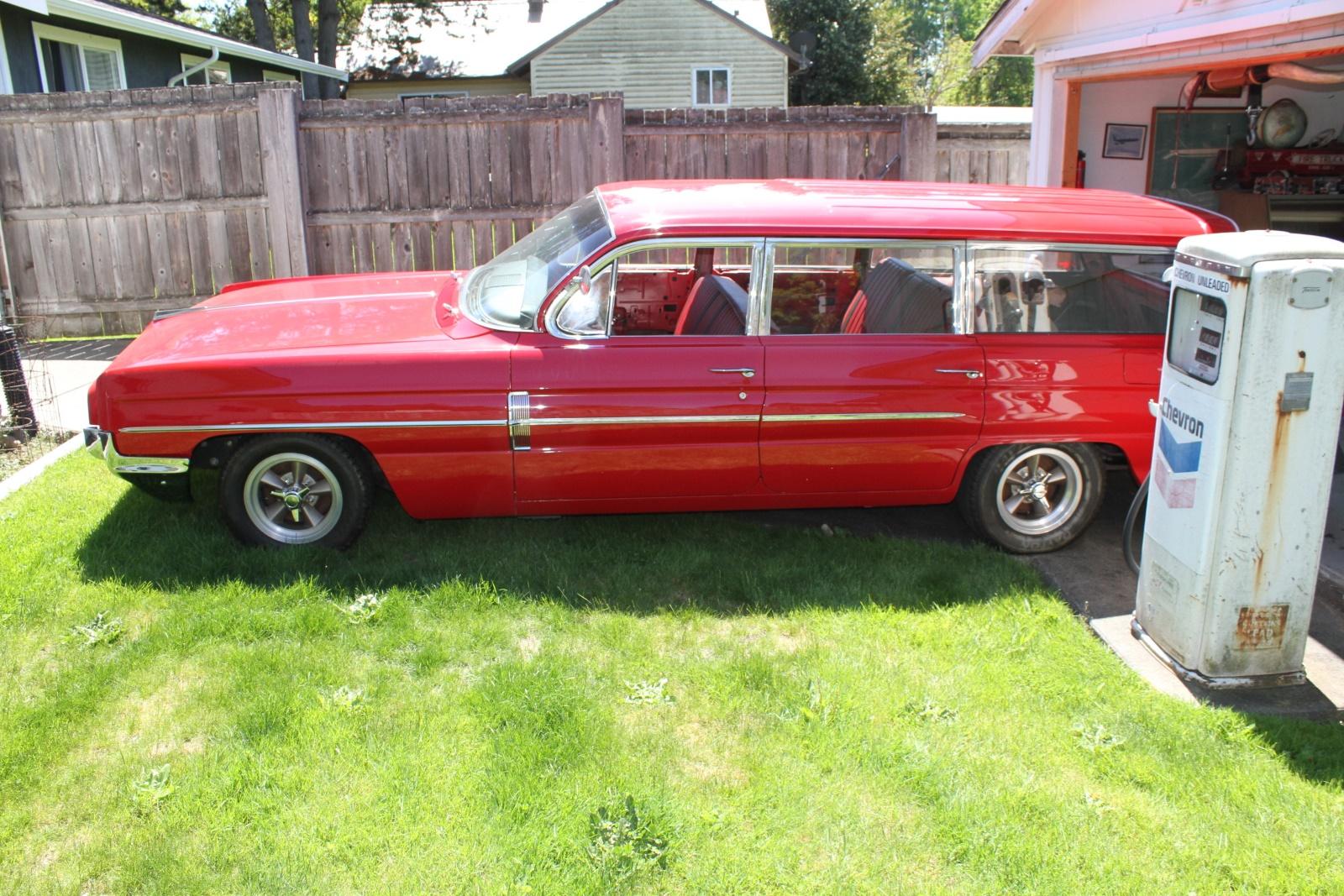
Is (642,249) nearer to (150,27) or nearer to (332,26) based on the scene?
(150,27)

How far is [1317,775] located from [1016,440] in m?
1.99

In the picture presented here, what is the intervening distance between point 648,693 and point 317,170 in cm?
740

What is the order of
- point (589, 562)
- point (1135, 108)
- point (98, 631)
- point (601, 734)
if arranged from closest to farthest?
point (601, 734), point (98, 631), point (589, 562), point (1135, 108)

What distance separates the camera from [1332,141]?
9.59 meters

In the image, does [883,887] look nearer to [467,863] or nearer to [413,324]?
[467,863]

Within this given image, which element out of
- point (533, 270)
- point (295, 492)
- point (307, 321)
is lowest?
point (295, 492)

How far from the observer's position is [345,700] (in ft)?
13.2

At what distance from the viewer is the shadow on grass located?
495cm

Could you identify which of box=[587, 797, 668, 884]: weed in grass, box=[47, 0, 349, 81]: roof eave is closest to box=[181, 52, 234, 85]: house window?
box=[47, 0, 349, 81]: roof eave

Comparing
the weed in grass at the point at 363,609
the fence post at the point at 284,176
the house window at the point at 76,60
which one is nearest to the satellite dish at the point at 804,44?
the house window at the point at 76,60

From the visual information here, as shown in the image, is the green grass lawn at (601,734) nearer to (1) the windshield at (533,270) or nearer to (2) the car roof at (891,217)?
(1) the windshield at (533,270)

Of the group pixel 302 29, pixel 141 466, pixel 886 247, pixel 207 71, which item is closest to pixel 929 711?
pixel 886 247

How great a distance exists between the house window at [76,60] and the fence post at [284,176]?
5128mm

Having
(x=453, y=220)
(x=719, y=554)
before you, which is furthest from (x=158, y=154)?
(x=719, y=554)
